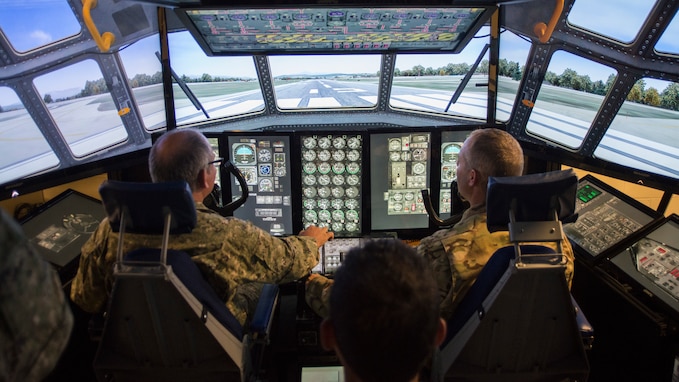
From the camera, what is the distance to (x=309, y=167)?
89.6 inches

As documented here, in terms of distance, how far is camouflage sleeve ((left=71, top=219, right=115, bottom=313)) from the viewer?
1.51 m

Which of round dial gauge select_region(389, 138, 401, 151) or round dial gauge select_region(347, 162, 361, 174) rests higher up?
round dial gauge select_region(389, 138, 401, 151)

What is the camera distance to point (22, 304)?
1.92 feet

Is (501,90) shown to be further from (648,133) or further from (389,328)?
(648,133)

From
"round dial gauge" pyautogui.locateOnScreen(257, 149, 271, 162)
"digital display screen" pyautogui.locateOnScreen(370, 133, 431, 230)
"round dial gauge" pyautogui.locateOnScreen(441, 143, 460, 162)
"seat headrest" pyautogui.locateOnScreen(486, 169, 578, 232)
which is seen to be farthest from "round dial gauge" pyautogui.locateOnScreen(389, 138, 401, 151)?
"seat headrest" pyautogui.locateOnScreen(486, 169, 578, 232)

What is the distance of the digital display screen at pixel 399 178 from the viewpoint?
2252 mm

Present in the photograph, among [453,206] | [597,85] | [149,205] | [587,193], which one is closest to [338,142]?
[453,206]

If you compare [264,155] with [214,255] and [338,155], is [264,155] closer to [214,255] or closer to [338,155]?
[338,155]

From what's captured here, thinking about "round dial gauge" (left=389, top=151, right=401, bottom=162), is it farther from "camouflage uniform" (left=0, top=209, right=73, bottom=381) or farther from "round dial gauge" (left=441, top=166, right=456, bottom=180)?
"camouflage uniform" (left=0, top=209, right=73, bottom=381)

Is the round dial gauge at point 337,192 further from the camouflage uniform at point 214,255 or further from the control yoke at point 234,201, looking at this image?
the camouflage uniform at point 214,255

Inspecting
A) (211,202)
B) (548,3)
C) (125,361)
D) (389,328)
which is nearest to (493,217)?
(389,328)

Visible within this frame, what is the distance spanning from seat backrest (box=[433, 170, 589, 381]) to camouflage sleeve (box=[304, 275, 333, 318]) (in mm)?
488

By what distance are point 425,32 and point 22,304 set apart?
79.5 inches

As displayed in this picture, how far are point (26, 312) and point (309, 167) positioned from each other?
1.72 metres
